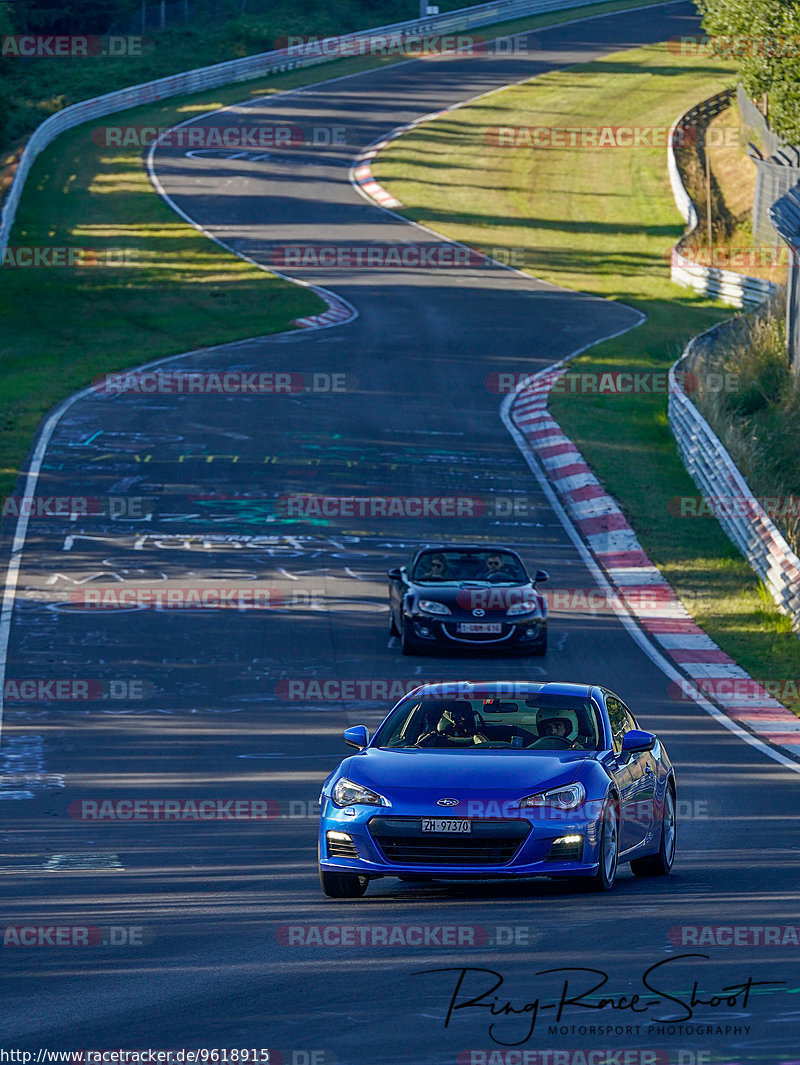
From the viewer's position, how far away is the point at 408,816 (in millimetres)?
9305

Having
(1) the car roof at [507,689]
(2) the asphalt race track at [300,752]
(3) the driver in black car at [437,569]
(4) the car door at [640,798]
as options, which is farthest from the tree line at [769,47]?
(4) the car door at [640,798]

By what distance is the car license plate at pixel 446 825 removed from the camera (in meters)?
9.23

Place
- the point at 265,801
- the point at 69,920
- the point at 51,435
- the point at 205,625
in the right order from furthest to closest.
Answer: the point at 51,435
the point at 205,625
the point at 265,801
the point at 69,920

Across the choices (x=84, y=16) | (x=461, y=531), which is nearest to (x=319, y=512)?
(x=461, y=531)

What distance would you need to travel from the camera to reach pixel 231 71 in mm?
74625

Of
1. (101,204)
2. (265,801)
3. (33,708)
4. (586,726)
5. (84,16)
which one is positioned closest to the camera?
(586,726)

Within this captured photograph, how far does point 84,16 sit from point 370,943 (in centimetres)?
7659

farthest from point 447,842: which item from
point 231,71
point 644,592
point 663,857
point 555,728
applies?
point 231,71

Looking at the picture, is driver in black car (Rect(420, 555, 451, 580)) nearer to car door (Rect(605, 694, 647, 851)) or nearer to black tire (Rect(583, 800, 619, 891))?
car door (Rect(605, 694, 647, 851))

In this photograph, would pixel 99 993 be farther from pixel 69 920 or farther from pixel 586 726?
pixel 586 726

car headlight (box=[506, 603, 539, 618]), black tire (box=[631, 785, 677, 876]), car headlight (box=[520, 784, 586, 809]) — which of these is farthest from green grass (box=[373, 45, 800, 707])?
car headlight (box=[520, 784, 586, 809])

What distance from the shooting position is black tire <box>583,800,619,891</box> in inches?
374

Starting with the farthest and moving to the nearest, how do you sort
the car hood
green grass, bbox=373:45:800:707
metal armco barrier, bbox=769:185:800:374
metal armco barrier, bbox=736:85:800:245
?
metal armco barrier, bbox=736:85:800:245, metal armco barrier, bbox=769:185:800:374, green grass, bbox=373:45:800:707, the car hood

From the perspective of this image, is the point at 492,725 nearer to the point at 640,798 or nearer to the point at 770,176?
the point at 640,798
